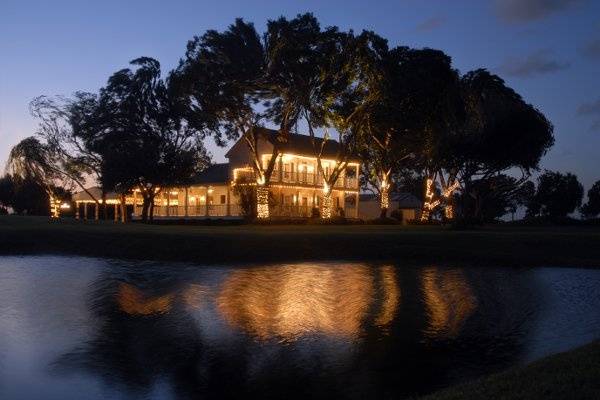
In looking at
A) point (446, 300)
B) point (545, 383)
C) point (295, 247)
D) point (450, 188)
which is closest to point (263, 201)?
point (450, 188)

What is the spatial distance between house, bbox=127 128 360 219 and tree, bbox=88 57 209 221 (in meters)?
4.11

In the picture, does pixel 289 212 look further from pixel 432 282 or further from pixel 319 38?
pixel 432 282

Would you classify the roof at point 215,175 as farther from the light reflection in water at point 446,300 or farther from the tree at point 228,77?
the light reflection in water at point 446,300

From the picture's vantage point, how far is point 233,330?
1166 centimetres

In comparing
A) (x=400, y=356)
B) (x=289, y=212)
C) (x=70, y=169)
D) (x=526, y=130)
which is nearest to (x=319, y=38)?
(x=526, y=130)

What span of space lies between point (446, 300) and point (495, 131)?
25.5 metres

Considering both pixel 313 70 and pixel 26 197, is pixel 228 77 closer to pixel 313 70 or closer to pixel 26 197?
pixel 313 70

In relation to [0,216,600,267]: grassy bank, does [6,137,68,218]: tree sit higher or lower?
higher

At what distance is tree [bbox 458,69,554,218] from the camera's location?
126 ft

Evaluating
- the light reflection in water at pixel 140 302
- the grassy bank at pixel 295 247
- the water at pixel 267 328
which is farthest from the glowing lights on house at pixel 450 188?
the light reflection in water at pixel 140 302

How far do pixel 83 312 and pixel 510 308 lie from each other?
345 inches

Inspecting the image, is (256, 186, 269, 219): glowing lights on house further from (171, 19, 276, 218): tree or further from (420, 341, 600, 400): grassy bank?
(420, 341, 600, 400): grassy bank

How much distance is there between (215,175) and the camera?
207ft

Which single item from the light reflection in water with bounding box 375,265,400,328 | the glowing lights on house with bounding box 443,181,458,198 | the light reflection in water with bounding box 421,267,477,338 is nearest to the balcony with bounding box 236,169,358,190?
the glowing lights on house with bounding box 443,181,458,198
